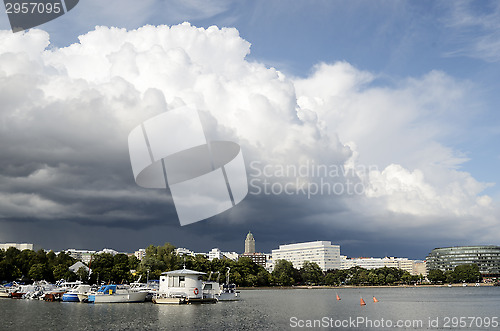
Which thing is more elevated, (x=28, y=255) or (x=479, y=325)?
(x=28, y=255)

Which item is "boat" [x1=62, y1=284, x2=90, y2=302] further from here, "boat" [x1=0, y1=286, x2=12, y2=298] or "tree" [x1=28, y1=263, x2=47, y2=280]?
"tree" [x1=28, y1=263, x2=47, y2=280]

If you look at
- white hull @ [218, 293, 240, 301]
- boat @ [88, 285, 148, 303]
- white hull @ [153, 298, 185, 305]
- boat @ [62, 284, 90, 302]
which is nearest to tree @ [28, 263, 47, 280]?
boat @ [62, 284, 90, 302]

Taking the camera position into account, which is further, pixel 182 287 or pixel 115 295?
pixel 115 295

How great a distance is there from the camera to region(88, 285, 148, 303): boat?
80812mm

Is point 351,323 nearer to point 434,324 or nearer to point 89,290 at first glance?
point 434,324

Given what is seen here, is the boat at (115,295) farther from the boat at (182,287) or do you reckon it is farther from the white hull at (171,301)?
the white hull at (171,301)

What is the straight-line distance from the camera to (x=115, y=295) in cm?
8188

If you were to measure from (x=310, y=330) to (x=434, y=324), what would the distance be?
50.7ft

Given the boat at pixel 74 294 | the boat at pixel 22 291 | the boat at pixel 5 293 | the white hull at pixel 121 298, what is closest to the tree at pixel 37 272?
the boat at pixel 5 293

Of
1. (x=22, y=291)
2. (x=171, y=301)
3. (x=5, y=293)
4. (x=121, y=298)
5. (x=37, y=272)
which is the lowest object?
(x=5, y=293)

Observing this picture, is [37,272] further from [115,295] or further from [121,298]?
[121,298]

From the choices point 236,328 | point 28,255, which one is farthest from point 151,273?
point 236,328

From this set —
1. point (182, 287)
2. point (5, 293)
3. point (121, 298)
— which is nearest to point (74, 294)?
point (121, 298)

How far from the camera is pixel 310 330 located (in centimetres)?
4062
